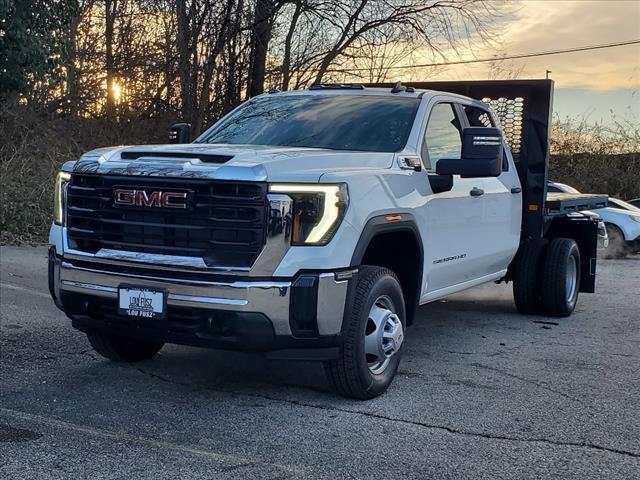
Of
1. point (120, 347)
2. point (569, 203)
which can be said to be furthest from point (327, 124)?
point (569, 203)

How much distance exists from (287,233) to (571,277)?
5.03 metres

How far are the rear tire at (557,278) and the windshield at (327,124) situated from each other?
2.83 m

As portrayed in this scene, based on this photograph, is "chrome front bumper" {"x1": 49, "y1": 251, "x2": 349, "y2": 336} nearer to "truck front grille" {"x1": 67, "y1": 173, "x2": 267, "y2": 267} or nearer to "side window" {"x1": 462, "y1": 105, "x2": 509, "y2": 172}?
"truck front grille" {"x1": 67, "y1": 173, "x2": 267, "y2": 267}

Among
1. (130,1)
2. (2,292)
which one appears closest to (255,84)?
(130,1)

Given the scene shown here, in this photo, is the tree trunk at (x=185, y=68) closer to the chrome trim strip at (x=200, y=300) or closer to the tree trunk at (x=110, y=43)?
the tree trunk at (x=110, y=43)

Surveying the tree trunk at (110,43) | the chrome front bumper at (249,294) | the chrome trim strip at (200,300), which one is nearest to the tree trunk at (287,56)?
the tree trunk at (110,43)

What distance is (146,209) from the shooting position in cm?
436

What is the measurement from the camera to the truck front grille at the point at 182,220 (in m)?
4.14

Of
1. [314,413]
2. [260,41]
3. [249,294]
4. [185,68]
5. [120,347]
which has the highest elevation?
[260,41]

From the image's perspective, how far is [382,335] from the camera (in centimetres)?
474

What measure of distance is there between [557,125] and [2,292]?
24420 mm

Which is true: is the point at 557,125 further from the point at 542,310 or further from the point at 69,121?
the point at 542,310

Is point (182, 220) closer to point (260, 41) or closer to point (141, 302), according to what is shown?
point (141, 302)

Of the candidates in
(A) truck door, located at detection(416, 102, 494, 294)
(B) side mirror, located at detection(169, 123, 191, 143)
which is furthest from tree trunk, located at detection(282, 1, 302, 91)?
(A) truck door, located at detection(416, 102, 494, 294)
